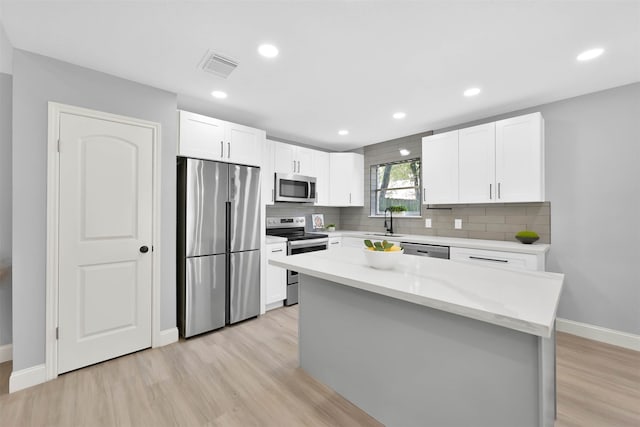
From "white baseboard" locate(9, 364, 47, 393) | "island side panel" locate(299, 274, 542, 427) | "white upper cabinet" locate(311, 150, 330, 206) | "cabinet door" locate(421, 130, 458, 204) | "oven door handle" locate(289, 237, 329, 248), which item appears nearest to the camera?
"island side panel" locate(299, 274, 542, 427)

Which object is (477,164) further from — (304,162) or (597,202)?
(304,162)

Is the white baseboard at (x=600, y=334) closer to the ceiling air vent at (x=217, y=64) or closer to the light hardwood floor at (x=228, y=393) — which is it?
the light hardwood floor at (x=228, y=393)

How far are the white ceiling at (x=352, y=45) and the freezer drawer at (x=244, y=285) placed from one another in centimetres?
176

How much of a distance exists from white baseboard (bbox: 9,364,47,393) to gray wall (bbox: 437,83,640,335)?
15.6ft

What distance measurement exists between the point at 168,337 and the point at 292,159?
2700 millimetres

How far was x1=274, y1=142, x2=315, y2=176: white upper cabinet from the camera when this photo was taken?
12.7 feet

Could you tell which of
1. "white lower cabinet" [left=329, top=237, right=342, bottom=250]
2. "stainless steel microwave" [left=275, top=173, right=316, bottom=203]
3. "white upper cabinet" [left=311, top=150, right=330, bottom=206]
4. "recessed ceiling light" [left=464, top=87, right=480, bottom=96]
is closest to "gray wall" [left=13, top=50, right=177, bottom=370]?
"stainless steel microwave" [left=275, top=173, right=316, bottom=203]

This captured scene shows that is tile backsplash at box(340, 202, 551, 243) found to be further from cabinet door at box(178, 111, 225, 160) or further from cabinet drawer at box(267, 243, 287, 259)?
cabinet door at box(178, 111, 225, 160)

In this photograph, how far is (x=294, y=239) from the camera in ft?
12.1

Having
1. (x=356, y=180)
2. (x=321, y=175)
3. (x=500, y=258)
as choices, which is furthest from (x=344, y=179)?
(x=500, y=258)

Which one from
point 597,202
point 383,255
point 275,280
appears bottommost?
point 275,280

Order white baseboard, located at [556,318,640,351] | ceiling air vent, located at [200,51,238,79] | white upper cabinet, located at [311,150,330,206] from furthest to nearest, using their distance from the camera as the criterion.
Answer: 1. white upper cabinet, located at [311,150,330,206]
2. white baseboard, located at [556,318,640,351]
3. ceiling air vent, located at [200,51,238,79]

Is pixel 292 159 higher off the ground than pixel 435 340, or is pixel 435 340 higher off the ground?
pixel 292 159

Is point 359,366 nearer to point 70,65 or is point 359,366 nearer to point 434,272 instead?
point 434,272
